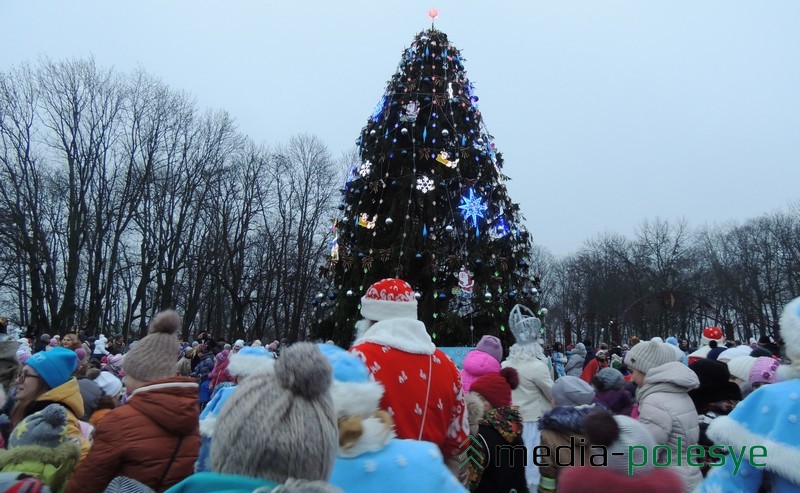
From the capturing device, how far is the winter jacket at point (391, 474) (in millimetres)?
2078

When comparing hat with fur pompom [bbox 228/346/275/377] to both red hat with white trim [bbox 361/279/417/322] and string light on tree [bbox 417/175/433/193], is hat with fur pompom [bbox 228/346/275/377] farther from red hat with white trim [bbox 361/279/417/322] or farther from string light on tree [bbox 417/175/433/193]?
string light on tree [bbox 417/175/433/193]

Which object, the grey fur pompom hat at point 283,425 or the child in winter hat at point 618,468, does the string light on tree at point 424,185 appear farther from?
the grey fur pompom hat at point 283,425

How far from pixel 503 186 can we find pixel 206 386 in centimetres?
820

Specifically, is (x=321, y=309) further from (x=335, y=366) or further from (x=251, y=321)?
(x=251, y=321)

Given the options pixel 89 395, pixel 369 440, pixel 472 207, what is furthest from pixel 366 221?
pixel 369 440

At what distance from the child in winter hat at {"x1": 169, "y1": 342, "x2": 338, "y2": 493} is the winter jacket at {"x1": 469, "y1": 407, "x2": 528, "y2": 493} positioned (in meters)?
2.78

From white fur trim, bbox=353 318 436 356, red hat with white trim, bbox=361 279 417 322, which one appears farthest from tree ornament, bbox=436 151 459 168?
white fur trim, bbox=353 318 436 356

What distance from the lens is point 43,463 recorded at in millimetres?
2678

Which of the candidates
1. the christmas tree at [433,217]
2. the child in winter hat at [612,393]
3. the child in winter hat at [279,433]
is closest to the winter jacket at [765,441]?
the child in winter hat at [279,433]

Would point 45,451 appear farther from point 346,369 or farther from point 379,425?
point 379,425

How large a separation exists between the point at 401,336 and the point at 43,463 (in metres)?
2.12

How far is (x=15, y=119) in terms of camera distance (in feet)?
83.2

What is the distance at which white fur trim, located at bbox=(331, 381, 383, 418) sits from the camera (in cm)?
219

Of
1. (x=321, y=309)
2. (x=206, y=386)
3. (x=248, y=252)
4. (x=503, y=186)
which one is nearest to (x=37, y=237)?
(x=248, y=252)
